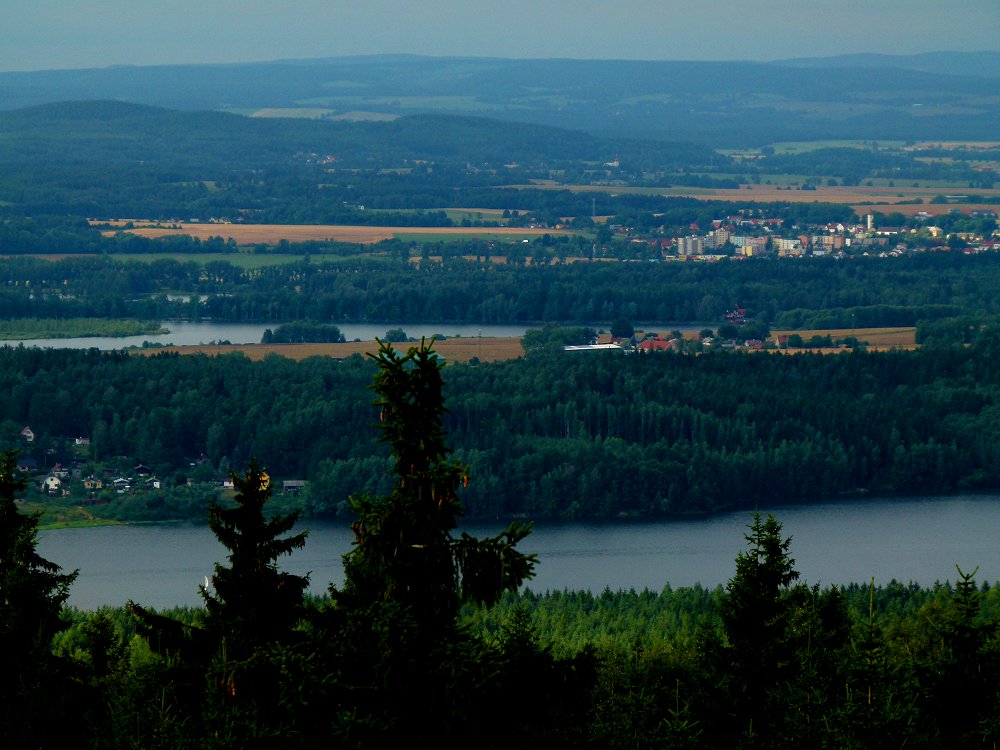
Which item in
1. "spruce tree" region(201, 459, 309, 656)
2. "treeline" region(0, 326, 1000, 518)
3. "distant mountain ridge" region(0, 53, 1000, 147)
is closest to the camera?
"spruce tree" region(201, 459, 309, 656)

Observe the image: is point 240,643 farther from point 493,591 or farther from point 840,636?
point 840,636

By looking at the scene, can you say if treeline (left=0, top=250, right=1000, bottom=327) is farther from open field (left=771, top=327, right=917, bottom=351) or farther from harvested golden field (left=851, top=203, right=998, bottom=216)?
harvested golden field (left=851, top=203, right=998, bottom=216)

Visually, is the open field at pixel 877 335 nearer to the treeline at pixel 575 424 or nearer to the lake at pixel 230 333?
the treeline at pixel 575 424

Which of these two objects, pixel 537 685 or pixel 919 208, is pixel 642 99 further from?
pixel 537 685

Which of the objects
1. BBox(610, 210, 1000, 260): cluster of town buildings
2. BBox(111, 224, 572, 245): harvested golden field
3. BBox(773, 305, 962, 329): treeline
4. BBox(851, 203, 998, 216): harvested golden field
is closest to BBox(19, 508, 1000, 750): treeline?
BBox(773, 305, 962, 329): treeline

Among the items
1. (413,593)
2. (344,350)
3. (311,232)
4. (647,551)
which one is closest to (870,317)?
(344,350)

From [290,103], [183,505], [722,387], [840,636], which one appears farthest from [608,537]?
[290,103]
